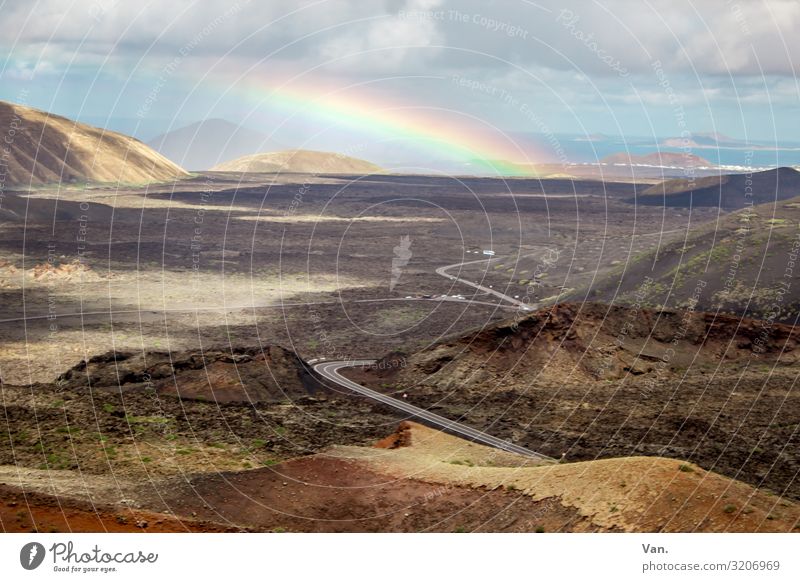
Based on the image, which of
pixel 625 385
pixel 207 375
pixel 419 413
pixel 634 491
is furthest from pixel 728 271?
pixel 634 491

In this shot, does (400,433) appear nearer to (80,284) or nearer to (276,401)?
(276,401)

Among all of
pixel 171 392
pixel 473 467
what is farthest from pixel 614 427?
pixel 171 392

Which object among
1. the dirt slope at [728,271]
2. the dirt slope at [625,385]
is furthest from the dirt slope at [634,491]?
the dirt slope at [728,271]

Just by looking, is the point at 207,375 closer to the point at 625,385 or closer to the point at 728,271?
the point at 625,385

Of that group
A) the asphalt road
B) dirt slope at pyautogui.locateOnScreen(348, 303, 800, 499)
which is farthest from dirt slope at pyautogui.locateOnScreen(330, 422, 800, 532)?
the asphalt road

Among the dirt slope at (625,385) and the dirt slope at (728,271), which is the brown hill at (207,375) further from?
the dirt slope at (728,271)

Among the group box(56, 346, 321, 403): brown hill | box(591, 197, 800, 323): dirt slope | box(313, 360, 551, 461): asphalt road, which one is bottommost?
box(313, 360, 551, 461): asphalt road
